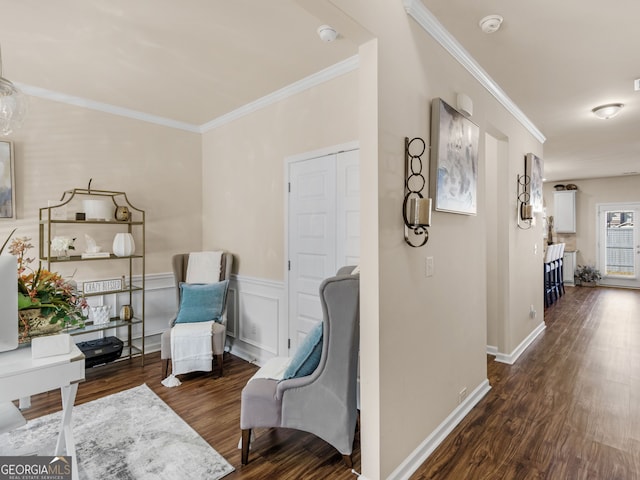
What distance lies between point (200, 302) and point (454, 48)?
310 cm

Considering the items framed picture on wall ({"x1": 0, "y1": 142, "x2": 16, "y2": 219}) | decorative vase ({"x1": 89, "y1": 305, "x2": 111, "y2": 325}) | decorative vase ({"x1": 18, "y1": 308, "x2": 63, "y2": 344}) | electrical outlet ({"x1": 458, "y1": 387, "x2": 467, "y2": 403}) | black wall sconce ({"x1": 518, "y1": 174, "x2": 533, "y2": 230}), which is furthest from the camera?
black wall sconce ({"x1": 518, "y1": 174, "x2": 533, "y2": 230})

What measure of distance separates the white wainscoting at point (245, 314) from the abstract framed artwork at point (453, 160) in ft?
6.02

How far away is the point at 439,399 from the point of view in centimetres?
223

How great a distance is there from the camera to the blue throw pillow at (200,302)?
3383mm

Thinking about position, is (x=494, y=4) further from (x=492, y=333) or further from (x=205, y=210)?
(x=205, y=210)

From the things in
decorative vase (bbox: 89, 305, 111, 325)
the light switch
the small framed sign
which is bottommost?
decorative vase (bbox: 89, 305, 111, 325)

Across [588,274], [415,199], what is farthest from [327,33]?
[588,274]

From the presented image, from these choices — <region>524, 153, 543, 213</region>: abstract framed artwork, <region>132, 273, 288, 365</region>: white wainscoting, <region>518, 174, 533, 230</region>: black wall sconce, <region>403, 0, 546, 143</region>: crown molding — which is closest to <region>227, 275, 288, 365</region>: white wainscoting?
<region>132, 273, 288, 365</region>: white wainscoting

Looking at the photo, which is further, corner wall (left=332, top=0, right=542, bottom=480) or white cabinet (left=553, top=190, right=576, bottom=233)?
white cabinet (left=553, top=190, right=576, bottom=233)

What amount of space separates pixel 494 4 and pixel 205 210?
3596 millimetres

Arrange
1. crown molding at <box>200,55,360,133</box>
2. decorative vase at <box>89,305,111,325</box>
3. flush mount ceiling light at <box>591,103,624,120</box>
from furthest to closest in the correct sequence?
flush mount ceiling light at <box>591,103,624,120</box>, decorative vase at <box>89,305,111,325</box>, crown molding at <box>200,55,360,133</box>

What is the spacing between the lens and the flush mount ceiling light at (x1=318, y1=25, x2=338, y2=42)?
2205 millimetres

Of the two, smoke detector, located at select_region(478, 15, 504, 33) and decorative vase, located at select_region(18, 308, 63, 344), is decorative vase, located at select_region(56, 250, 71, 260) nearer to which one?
decorative vase, located at select_region(18, 308, 63, 344)

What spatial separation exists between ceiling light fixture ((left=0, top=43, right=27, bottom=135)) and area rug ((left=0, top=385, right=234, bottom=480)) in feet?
6.52
